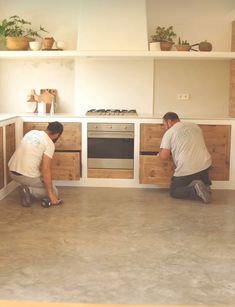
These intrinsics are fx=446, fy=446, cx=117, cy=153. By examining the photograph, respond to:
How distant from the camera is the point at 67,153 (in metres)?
5.76

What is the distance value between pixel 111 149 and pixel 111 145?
5cm

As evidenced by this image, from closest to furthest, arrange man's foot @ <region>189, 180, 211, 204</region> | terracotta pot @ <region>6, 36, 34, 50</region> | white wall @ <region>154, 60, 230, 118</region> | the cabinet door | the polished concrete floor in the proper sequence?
1. the polished concrete floor
2. man's foot @ <region>189, 180, 211, 204</region>
3. the cabinet door
4. terracotta pot @ <region>6, 36, 34, 50</region>
5. white wall @ <region>154, 60, 230, 118</region>

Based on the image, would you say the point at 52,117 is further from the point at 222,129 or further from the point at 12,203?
the point at 222,129

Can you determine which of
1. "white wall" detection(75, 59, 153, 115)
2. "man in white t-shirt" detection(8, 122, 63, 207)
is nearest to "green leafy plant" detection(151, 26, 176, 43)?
"white wall" detection(75, 59, 153, 115)

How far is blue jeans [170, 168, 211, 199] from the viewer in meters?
5.24

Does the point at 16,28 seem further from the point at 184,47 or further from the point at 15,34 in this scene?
the point at 184,47

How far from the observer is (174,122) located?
5391 millimetres

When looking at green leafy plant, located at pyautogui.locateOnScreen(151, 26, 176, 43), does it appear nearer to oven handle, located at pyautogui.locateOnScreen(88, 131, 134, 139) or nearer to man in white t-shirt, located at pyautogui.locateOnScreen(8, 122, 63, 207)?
oven handle, located at pyautogui.locateOnScreen(88, 131, 134, 139)

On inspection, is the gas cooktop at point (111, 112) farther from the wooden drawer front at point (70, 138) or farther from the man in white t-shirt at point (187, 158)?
the man in white t-shirt at point (187, 158)

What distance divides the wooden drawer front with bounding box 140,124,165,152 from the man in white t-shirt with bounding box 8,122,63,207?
1257 millimetres

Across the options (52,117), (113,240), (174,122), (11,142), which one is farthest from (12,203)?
(174,122)

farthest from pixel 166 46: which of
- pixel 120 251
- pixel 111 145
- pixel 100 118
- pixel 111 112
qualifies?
pixel 120 251

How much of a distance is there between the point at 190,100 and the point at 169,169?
122 centimetres

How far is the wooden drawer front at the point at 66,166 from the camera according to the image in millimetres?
5742
